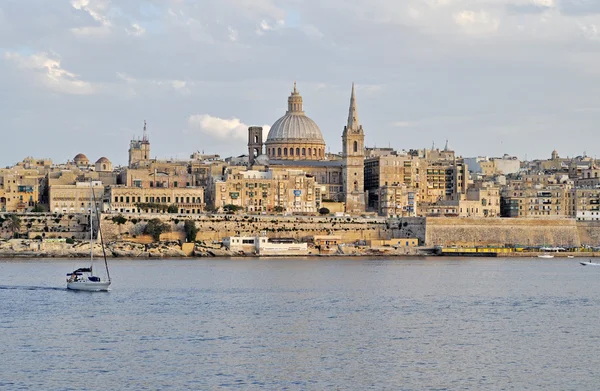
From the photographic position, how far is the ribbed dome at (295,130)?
3356 inches

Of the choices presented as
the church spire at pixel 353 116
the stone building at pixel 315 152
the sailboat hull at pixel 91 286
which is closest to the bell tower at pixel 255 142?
the stone building at pixel 315 152

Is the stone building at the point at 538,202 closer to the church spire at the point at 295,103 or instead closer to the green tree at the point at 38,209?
Answer: the church spire at the point at 295,103

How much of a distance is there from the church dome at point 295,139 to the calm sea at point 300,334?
1583 inches

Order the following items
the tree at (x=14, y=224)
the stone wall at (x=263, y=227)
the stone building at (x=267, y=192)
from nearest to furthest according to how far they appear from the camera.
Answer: the tree at (x=14, y=224) < the stone wall at (x=263, y=227) < the stone building at (x=267, y=192)

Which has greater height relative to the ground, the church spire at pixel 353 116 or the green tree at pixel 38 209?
the church spire at pixel 353 116

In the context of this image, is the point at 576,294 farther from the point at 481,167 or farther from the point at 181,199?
the point at 481,167

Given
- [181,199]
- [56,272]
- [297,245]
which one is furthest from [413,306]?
[181,199]

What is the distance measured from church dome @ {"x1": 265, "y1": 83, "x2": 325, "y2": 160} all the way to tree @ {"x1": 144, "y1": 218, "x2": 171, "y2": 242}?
19.9 meters

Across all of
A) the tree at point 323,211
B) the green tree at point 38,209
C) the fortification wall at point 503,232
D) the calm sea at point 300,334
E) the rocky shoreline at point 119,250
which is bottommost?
the calm sea at point 300,334

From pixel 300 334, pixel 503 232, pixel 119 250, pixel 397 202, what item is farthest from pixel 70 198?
pixel 300 334

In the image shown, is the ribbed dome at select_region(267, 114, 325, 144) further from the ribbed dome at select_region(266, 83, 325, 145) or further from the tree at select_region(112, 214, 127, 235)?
the tree at select_region(112, 214, 127, 235)

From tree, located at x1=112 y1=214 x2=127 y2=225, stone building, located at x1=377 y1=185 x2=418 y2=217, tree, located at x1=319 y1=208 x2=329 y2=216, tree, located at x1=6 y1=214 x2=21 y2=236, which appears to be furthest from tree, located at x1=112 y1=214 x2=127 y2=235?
stone building, located at x1=377 y1=185 x2=418 y2=217

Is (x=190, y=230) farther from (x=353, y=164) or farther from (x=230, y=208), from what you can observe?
(x=353, y=164)

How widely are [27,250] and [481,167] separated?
44.7 meters
